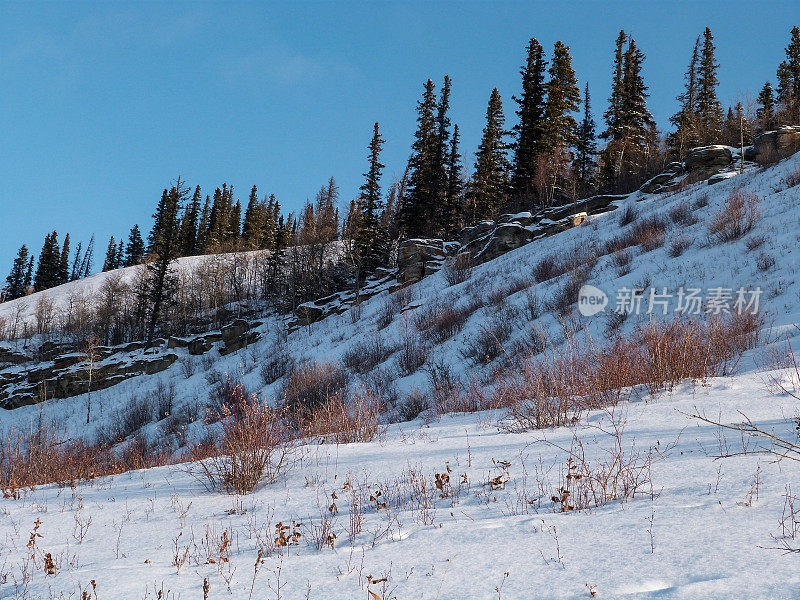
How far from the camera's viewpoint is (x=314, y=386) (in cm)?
1036

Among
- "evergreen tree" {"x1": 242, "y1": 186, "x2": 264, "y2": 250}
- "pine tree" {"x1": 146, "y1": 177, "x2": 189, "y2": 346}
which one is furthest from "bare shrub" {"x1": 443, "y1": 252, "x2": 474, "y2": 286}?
"evergreen tree" {"x1": 242, "y1": 186, "x2": 264, "y2": 250}

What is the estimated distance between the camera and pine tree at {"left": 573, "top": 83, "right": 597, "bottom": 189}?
35719mm

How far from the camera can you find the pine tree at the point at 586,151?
35719 millimetres

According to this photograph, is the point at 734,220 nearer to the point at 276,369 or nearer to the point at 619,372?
the point at 619,372

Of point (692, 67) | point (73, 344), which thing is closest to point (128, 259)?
point (73, 344)

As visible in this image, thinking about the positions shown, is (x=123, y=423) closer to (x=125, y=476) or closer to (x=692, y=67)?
(x=125, y=476)

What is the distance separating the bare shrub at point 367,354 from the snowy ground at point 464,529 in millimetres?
7299

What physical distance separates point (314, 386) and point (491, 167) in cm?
3087

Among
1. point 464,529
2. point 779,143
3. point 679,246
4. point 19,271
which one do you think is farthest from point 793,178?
point 19,271

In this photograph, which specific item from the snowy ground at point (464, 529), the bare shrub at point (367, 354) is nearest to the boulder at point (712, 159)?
the bare shrub at point (367, 354)

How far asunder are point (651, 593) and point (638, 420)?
2.79m

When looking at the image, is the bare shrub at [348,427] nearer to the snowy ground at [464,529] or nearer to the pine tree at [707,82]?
the snowy ground at [464,529]

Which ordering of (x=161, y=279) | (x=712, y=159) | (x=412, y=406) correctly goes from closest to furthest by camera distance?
1. (x=412, y=406)
2. (x=712, y=159)
3. (x=161, y=279)

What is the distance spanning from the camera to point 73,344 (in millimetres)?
44250
